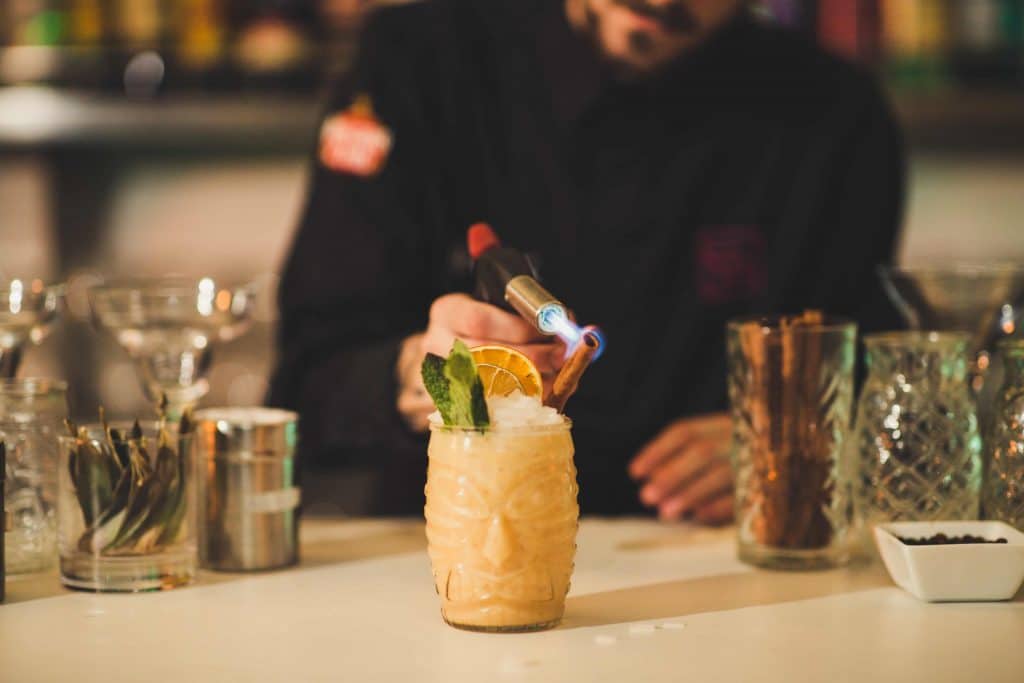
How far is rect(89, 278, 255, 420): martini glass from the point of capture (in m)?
1.37

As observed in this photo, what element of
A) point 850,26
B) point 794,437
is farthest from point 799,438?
point 850,26

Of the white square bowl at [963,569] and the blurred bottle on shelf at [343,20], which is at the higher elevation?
the blurred bottle on shelf at [343,20]

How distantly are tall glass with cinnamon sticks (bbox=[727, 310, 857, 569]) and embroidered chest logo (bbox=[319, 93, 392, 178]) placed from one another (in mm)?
815

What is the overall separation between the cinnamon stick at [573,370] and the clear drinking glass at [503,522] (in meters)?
0.03

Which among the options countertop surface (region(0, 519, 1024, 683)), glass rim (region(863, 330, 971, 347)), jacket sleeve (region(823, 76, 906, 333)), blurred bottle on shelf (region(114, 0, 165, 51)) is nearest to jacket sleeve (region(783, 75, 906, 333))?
jacket sleeve (region(823, 76, 906, 333))

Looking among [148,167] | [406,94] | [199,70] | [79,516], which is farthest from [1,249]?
[79,516]

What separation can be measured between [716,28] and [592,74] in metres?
0.20

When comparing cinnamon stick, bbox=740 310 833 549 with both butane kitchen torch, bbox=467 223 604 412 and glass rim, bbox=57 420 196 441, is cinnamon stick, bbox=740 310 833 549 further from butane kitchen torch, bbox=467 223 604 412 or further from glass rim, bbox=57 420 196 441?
glass rim, bbox=57 420 196 441

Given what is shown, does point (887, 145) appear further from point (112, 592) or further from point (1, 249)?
point (1, 249)

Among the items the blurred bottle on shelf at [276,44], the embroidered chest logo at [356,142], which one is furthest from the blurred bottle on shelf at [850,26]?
the embroidered chest logo at [356,142]

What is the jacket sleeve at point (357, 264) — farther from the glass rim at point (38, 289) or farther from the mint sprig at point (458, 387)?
the mint sprig at point (458, 387)

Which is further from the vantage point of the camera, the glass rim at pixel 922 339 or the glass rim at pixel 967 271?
the glass rim at pixel 967 271

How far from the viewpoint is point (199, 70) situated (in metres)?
2.65

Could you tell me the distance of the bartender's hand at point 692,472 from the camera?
1499 millimetres
